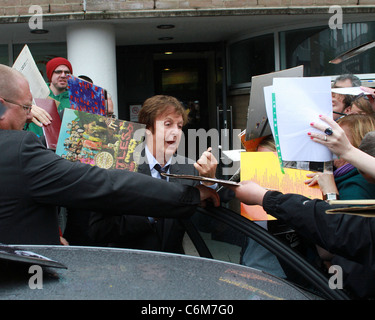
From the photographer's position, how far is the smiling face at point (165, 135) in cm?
279

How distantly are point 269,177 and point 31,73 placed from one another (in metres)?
1.77

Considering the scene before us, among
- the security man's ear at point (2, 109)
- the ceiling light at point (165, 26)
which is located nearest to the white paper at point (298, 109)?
the security man's ear at point (2, 109)

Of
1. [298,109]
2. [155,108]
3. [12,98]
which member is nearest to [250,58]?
[155,108]

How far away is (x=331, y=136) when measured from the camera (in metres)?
1.87

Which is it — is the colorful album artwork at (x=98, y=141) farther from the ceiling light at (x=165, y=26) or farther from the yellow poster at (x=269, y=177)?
the ceiling light at (x=165, y=26)

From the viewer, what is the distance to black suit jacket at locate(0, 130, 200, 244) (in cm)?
180

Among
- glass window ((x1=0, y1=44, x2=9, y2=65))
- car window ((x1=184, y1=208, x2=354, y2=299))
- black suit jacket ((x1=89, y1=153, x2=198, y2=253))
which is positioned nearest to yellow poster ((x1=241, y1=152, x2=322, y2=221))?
car window ((x1=184, y1=208, x2=354, y2=299))

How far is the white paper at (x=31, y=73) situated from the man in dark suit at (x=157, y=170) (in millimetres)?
707

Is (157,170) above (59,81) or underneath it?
underneath

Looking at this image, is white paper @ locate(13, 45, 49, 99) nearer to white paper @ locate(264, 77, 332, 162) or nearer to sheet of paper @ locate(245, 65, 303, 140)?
sheet of paper @ locate(245, 65, 303, 140)

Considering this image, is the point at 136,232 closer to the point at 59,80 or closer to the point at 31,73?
the point at 31,73

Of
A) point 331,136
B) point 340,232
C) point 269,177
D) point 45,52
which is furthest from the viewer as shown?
point 45,52

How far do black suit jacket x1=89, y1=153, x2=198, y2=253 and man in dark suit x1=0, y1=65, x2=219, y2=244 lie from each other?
1.40ft

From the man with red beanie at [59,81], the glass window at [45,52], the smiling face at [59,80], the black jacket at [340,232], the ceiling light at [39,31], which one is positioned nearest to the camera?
the black jacket at [340,232]
